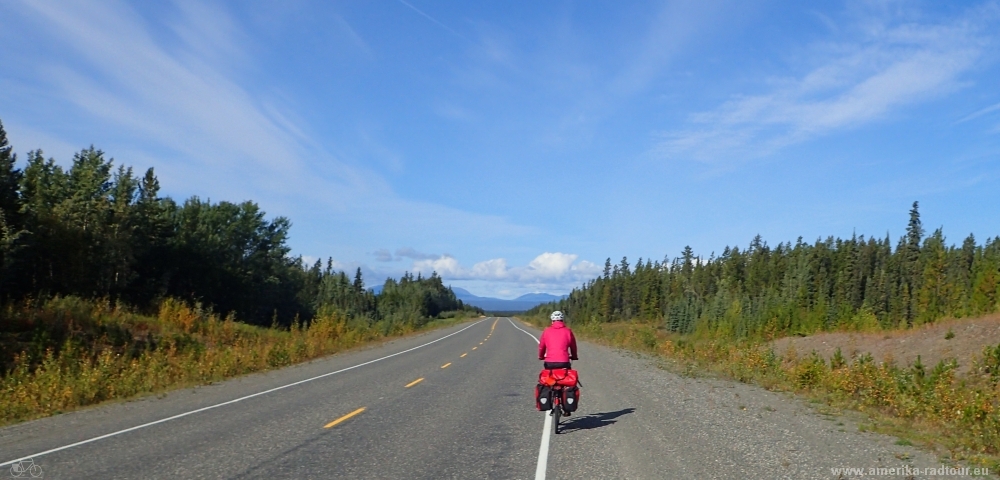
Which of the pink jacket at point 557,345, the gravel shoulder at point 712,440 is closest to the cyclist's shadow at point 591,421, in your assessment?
the gravel shoulder at point 712,440

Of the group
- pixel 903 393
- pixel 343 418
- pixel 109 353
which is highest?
pixel 903 393

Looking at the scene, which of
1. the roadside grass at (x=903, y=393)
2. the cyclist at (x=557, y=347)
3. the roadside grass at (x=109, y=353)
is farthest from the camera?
the roadside grass at (x=109, y=353)

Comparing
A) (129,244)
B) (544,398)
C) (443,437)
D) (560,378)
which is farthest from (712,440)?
(129,244)

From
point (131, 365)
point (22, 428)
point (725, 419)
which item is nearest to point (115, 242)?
point (131, 365)

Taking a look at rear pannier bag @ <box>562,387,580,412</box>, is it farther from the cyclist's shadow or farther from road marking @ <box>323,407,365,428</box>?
road marking @ <box>323,407,365,428</box>

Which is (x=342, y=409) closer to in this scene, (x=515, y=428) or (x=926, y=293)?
(x=515, y=428)

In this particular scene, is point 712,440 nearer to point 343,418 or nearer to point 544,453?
point 544,453

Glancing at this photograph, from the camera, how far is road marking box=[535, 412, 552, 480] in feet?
25.0

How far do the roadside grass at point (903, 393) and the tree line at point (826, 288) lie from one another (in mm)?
Answer: 40840

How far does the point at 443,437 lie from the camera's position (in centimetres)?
979

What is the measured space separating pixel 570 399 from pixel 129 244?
38772 mm

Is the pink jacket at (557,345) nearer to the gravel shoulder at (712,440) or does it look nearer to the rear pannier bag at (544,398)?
the rear pannier bag at (544,398)

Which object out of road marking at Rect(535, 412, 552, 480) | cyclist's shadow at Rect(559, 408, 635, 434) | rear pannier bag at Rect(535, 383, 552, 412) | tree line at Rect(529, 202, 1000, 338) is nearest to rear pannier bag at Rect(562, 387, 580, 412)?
rear pannier bag at Rect(535, 383, 552, 412)

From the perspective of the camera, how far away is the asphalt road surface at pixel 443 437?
779cm
